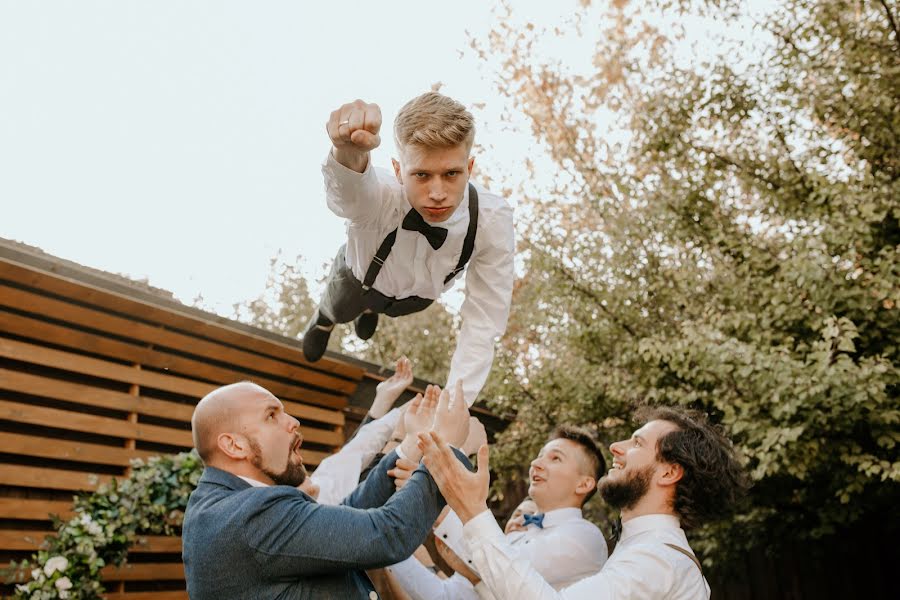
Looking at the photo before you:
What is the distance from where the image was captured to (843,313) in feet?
18.3

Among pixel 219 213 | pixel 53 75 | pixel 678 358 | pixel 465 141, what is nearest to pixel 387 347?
pixel 219 213

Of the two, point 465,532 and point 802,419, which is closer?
point 465,532

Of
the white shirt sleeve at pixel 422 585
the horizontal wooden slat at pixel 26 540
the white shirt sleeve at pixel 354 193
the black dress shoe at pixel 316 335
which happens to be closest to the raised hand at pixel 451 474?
the white shirt sleeve at pixel 354 193

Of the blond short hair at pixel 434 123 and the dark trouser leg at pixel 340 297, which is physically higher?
the blond short hair at pixel 434 123

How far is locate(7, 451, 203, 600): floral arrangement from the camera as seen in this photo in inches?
155

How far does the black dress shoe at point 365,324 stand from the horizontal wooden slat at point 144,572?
6.76 ft

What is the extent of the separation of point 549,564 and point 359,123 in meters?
1.75

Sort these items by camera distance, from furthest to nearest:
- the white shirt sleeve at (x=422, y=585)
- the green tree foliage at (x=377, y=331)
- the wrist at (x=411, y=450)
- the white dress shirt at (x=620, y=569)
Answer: the green tree foliage at (x=377, y=331) < the white shirt sleeve at (x=422, y=585) < the wrist at (x=411, y=450) < the white dress shirt at (x=620, y=569)

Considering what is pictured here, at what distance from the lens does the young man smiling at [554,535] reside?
301cm

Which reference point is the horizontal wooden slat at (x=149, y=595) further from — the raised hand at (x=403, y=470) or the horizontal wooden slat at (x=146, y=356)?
the raised hand at (x=403, y=470)

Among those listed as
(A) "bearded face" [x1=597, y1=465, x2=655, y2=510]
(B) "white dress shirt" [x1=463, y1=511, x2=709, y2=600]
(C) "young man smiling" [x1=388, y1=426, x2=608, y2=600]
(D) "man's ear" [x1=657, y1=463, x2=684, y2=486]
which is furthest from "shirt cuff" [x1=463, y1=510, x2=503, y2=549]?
(D) "man's ear" [x1=657, y1=463, x2=684, y2=486]

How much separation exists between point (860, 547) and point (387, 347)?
5.96m

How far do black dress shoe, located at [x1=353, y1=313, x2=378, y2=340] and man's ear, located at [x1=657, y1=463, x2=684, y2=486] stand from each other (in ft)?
4.69

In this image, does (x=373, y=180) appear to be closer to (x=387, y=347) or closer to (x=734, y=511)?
(x=734, y=511)
